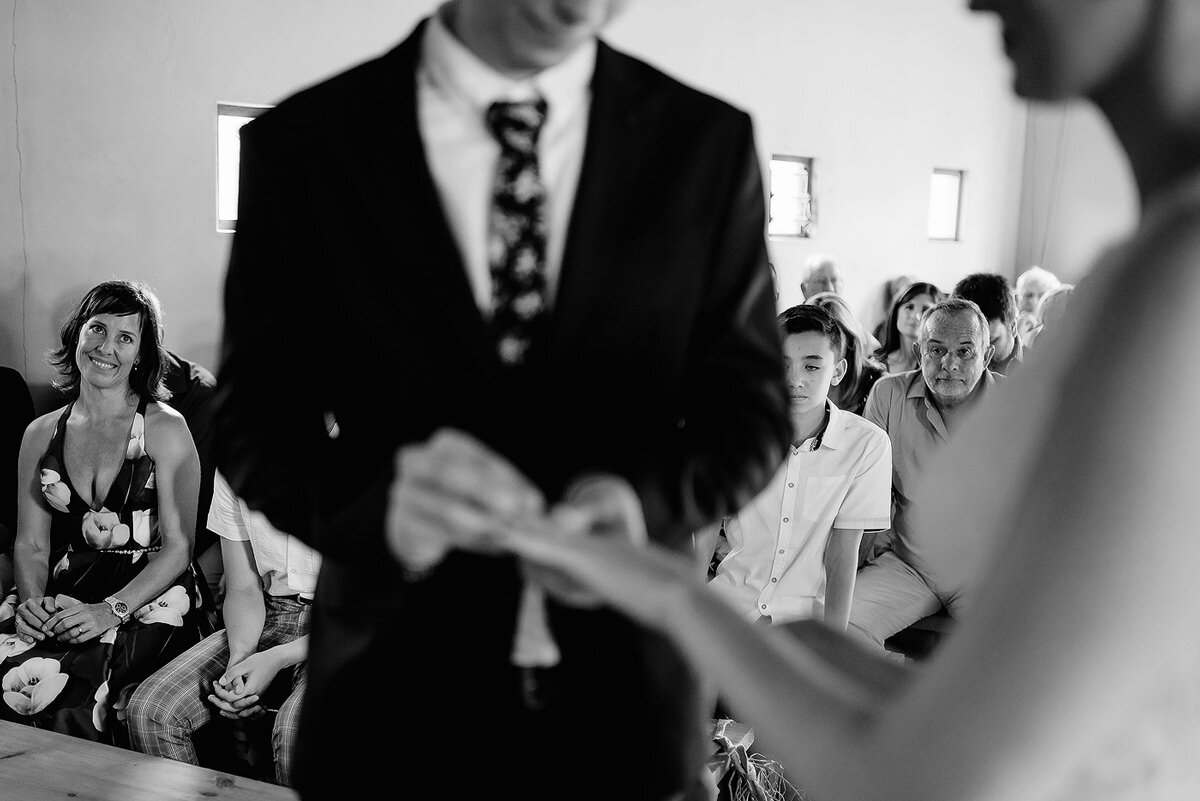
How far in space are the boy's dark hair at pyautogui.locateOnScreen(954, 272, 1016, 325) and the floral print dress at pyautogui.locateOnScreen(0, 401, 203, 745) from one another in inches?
139

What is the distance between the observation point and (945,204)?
34.3 feet


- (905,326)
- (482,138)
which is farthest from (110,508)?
(905,326)

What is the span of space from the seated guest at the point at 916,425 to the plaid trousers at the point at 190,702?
1710 mm

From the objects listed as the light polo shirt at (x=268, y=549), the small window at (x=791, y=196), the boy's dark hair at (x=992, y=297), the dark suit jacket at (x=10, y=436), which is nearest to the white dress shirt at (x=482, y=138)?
the light polo shirt at (x=268, y=549)

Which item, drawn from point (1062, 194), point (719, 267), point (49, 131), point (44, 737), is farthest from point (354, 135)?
point (1062, 194)

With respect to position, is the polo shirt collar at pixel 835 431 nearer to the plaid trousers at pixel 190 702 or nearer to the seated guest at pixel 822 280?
the plaid trousers at pixel 190 702

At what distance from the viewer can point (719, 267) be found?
3.22 ft

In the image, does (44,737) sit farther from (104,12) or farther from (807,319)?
(104,12)

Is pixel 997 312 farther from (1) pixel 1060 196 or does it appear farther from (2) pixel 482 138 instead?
(1) pixel 1060 196

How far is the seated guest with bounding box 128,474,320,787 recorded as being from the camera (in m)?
3.16

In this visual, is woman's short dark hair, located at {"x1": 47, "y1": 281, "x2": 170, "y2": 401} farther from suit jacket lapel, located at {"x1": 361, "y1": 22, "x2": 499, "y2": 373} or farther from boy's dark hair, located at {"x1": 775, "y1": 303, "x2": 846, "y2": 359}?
suit jacket lapel, located at {"x1": 361, "y1": 22, "x2": 499, "y2": 373}

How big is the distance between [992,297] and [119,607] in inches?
151

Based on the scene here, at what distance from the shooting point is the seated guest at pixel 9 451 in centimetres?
382

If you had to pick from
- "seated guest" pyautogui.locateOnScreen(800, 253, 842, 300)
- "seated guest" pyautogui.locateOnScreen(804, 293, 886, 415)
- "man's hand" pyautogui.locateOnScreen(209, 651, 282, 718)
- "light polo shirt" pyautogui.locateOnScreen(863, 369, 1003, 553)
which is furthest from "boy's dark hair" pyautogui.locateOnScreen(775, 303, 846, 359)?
"seated guest" pyautogui.locateOnScreen(800, 253, 842, 300)
